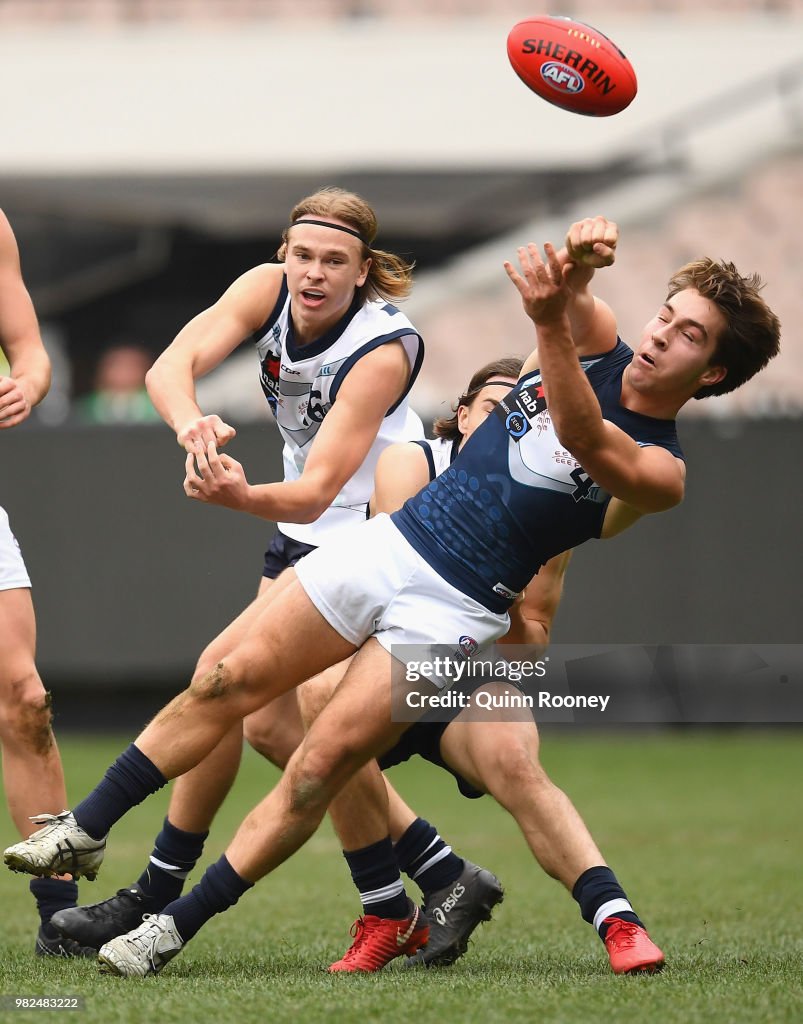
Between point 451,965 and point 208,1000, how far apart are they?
42.9 inches

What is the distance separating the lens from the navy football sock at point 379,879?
4738 millimetres

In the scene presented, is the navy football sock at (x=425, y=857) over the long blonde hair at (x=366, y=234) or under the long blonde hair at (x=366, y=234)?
under

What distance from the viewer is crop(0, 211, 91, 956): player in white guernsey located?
4.83m

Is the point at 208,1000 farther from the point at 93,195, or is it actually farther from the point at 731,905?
the point at 93,195

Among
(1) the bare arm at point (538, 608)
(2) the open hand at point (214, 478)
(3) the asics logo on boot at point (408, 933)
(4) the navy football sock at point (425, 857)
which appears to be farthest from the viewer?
(4) the navy football sock at point (425, 857)

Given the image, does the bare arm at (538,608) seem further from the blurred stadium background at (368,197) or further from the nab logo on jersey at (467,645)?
the blurred stadium background at (368,197)

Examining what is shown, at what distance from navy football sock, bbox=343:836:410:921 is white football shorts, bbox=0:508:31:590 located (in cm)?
126

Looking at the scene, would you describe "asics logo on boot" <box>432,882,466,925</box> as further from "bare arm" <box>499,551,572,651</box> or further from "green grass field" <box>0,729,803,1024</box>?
"bare arm" <box>499,551,572,651</box>

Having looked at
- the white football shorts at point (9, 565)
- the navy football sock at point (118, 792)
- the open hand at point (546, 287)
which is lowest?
the navy football sock at point (118, 792)

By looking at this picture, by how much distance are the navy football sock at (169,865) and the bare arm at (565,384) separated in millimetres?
1715

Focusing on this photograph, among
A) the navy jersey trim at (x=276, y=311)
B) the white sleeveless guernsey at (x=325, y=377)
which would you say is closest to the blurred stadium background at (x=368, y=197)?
the white sleeveless guernsey at (x=325, y=377)

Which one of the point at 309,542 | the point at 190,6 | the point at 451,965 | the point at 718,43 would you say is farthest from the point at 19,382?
the point at 190,6

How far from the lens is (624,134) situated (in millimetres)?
14805

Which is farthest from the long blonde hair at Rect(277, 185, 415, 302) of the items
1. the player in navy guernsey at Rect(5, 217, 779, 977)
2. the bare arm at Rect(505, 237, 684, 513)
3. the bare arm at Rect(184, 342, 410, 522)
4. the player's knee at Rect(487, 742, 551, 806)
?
the player's knee at Rect(487, 742, 551, 806)
